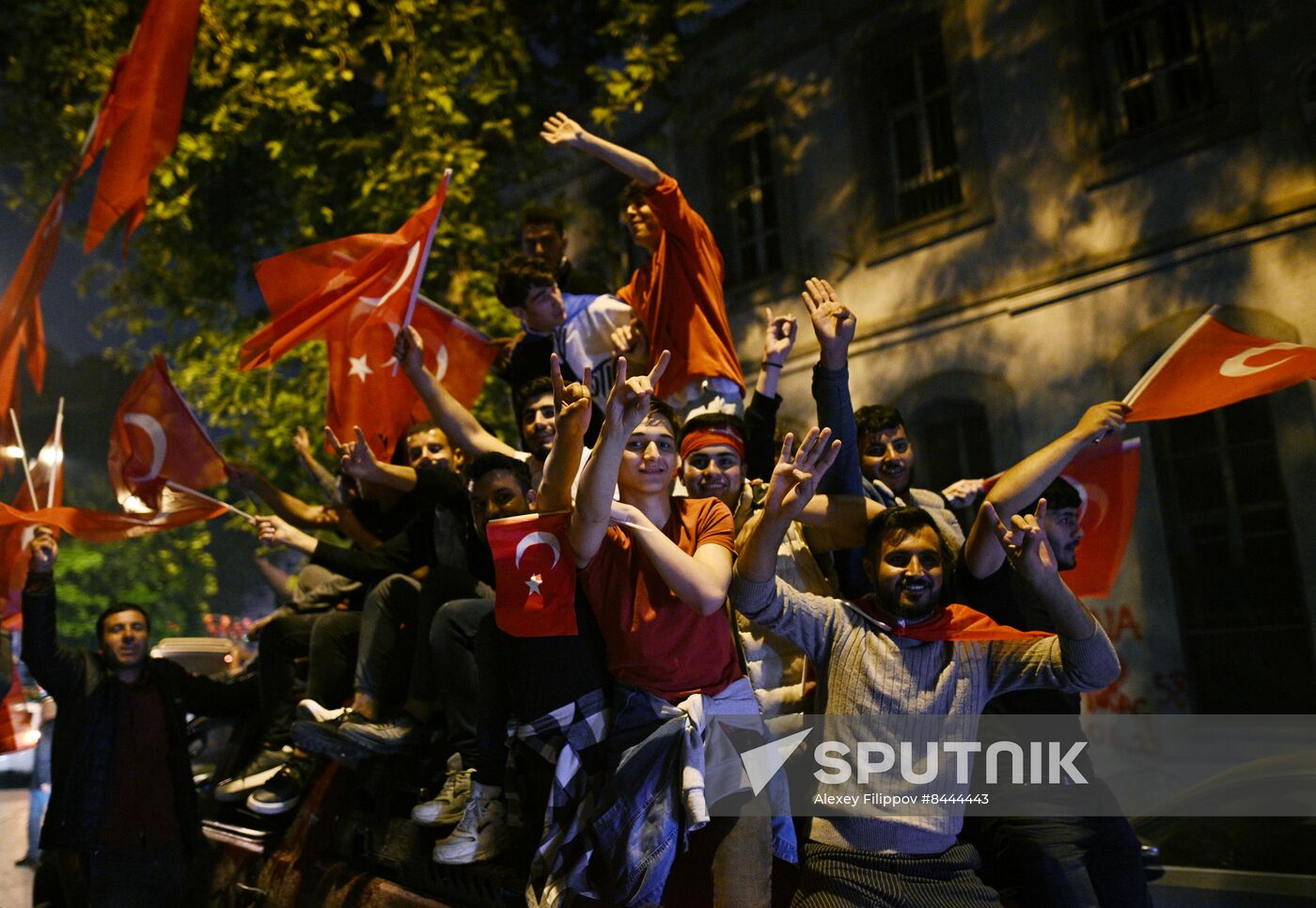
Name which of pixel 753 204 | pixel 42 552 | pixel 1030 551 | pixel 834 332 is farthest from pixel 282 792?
pixel 753 204

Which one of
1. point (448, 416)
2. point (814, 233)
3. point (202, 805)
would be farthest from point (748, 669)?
point (814, 233)

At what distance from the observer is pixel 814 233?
13039 millimetres

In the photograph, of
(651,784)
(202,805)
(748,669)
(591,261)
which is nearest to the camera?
(651,784)

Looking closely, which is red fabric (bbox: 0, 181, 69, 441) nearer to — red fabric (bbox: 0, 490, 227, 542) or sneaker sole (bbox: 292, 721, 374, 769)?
red fabric (bbox: 0, 490, 227, 542)

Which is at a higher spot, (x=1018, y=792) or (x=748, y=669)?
(x=748, y=669)

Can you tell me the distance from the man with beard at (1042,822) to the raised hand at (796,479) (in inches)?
26.6

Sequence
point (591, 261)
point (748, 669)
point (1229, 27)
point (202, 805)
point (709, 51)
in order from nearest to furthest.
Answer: point (748, 669) → point (202, 805) → point (1229, 27) → point (709, 51) → point (591, 261)

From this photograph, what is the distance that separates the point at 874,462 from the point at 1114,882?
1700 millimetres

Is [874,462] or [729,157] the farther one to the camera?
[729,157]

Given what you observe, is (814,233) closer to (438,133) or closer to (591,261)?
(591,261)

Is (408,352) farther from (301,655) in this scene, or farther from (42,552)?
(42,552)

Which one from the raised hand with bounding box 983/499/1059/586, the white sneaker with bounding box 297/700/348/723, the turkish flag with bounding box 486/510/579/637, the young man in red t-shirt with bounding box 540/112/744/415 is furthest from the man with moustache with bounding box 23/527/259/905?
the raised hand with bounding box 983/499/1059/586

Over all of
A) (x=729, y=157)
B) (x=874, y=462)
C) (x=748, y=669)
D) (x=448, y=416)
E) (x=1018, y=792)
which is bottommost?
(x=1018, y=792)

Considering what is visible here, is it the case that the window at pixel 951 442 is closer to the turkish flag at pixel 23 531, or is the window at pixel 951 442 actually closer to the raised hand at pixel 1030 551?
the turkish flag at pixel 23 531
